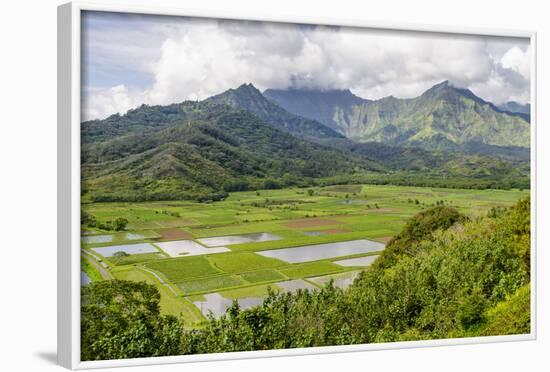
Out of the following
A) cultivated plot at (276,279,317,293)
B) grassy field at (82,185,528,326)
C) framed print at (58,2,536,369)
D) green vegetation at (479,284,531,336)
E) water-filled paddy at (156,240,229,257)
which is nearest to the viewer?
framed print at (58,2,536,369)

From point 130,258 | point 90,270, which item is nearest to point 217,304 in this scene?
point 130,258

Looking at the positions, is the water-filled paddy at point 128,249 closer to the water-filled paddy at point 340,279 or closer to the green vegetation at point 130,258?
the green vegetation at point 130,258

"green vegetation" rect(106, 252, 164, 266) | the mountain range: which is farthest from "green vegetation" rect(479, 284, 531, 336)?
→ "green vegetation" rect(106, 252, 164, 266)

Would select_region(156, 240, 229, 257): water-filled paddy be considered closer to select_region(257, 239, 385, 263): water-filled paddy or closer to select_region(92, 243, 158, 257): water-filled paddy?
select_region(92, 243, 158, 257): water-filled paddy

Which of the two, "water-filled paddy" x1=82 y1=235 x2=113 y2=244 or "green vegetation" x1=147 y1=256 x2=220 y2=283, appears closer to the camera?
"water-filled paddy" x1=82 y1=235 x2=113 y2=244

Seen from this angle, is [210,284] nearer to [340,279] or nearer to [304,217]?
[304,217]

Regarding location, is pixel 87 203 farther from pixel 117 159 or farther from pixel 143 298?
pixel 143 298
